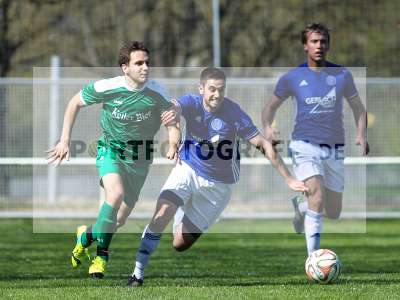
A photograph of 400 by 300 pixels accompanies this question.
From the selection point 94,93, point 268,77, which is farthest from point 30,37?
point 94,93

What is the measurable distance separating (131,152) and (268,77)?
33.0 ft

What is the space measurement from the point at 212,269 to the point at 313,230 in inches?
46.2

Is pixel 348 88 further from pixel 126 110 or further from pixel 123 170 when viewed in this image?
pixel 123 170

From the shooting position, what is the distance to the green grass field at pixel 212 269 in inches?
301

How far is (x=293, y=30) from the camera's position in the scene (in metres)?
18.9

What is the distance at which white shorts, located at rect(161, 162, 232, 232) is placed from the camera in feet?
28.8

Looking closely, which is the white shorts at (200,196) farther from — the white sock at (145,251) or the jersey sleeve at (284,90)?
Result: the jersey sleeve at (284,90)

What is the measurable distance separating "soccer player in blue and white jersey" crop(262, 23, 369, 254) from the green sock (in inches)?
78.0

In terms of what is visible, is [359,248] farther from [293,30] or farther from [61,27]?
[61,27]

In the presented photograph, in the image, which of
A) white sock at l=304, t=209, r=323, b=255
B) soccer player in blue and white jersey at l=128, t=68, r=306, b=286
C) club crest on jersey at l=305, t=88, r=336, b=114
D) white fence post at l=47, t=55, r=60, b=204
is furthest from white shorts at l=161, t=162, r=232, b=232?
white fence post at l=47, t=55, r=60, b=204

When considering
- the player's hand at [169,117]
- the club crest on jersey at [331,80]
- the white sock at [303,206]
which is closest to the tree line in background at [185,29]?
the white sock at [303,206]

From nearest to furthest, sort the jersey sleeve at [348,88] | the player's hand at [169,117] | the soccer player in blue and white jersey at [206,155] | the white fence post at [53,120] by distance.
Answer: the player's hand at [169,117] < the soccer player in blue and white jersey at [206,155] < the jersey sleeve at [348,88] < the white fence post at [53,120]

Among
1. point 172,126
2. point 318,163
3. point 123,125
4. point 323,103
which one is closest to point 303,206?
point 318,163

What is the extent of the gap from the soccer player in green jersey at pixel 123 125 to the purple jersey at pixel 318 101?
172 centimetres
